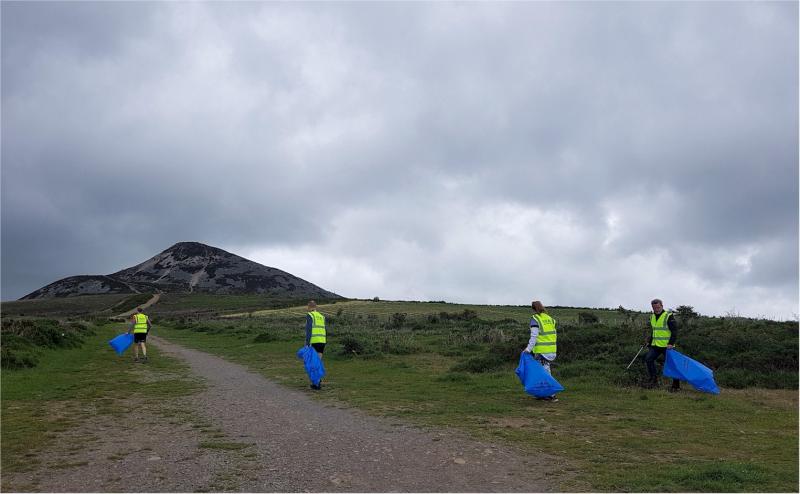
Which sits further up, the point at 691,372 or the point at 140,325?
the point at 140,325

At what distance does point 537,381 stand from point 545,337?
100 centimetres

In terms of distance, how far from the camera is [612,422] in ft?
31.5

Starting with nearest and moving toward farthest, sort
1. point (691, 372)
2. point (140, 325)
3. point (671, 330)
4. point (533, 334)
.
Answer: point (533, 334) < point (691, 372) < point (671, 330) < point (140, 325)

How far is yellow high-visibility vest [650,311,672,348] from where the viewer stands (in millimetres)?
13039

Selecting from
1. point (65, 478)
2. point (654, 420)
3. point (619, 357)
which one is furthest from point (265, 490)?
point (619, 357)

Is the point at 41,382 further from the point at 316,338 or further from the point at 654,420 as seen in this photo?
the point at 654,420

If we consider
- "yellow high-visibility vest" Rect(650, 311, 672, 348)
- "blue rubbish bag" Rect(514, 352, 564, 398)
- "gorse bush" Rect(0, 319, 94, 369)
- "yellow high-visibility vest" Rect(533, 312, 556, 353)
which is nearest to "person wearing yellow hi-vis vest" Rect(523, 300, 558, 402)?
"yellow high-visibility vest" Rect(533, 312, 556, 353)

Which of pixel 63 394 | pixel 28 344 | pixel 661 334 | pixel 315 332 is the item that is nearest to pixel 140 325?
pixel 28 344

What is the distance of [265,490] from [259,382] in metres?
9.58

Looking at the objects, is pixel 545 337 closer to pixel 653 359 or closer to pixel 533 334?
pixel 533 334

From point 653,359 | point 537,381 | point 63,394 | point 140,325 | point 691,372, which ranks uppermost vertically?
point 140,325

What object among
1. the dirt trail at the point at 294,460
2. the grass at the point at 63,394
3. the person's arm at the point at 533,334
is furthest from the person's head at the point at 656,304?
the grass at the point at 63,394

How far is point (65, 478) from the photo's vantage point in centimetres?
600

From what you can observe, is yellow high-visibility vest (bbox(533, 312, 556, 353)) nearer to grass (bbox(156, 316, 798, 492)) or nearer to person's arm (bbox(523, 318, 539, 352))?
person's arm (bbox(523, 318, 539, 352))
